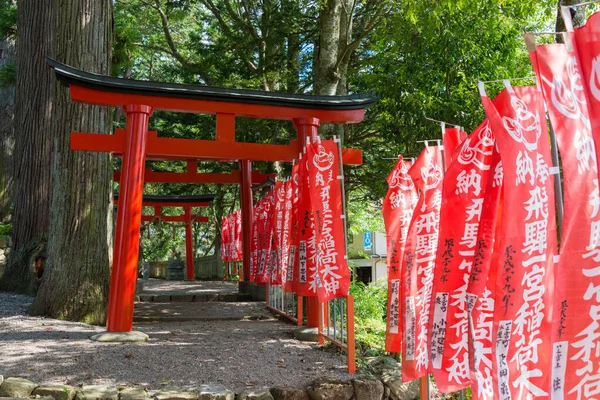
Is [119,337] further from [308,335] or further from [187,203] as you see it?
[187,203]

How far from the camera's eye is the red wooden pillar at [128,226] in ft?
23.4

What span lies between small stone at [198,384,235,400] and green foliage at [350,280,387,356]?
2164mm

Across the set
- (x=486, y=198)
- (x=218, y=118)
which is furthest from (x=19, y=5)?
(x=486, y=198)

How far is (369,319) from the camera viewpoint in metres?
9.49

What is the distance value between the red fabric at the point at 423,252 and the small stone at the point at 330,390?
0.80 metres

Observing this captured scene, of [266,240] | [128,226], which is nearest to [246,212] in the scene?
[266,240]

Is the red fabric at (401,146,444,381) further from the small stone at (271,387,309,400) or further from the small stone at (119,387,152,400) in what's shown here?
the small stone at (119,387,152,400)

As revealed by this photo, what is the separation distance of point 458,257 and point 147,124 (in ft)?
17.4

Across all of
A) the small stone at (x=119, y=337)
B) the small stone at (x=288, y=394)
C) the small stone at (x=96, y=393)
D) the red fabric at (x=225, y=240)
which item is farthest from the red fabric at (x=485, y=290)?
the red fabric at (x=225, y=240)

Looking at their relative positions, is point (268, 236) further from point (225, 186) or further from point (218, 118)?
point (225, 186)

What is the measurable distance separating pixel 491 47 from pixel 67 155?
614 cm

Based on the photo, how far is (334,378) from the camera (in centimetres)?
529

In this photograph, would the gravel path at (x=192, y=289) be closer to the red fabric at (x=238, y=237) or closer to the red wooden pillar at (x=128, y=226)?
the red fabric at (x=238, y=237)

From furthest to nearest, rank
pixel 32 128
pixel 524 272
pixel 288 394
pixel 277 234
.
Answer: pixel 32 128 < pixel 277 234 < pixel 288 394 < pixel 524 272
